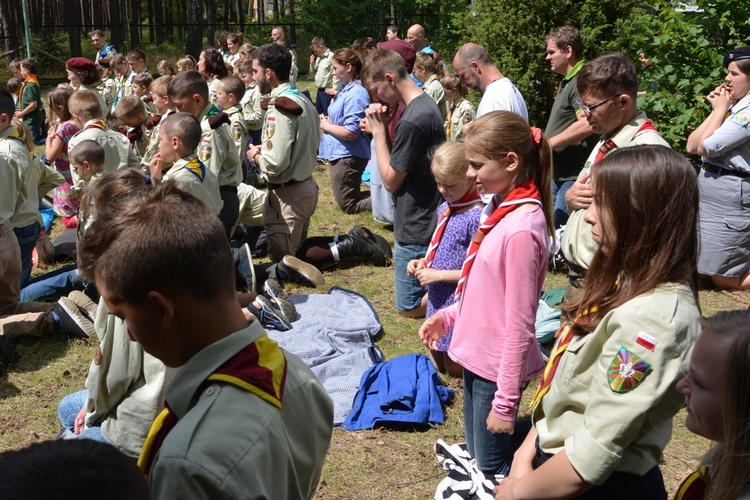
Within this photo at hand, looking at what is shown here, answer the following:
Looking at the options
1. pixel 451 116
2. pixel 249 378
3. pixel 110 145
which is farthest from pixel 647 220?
pixel 451 116

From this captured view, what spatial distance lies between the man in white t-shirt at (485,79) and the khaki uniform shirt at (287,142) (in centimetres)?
151

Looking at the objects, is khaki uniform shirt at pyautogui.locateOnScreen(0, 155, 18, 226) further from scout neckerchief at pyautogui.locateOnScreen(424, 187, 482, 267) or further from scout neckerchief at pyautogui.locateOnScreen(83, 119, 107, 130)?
scout neckerchief at pyautogui.locateOnScreen(424, 187, 482, 267)

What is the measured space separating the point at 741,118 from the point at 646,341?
4.97 meters

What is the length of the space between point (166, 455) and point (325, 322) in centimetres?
477

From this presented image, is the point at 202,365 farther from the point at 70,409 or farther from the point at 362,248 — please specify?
the point at 362,248

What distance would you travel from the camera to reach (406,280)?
242 inches

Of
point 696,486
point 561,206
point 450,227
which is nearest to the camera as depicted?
point 696,486

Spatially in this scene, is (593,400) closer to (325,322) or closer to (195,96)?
(325,322)

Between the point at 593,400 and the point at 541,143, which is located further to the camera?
the point at 541,143

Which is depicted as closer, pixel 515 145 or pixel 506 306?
pixel 506 306

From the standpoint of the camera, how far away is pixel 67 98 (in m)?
8.50

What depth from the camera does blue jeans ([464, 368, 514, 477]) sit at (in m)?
3.36

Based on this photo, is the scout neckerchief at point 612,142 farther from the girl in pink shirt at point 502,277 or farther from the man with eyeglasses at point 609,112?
the girl in pink shirt at point 502,277

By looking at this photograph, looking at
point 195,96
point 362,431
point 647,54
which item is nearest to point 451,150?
point 362,431
